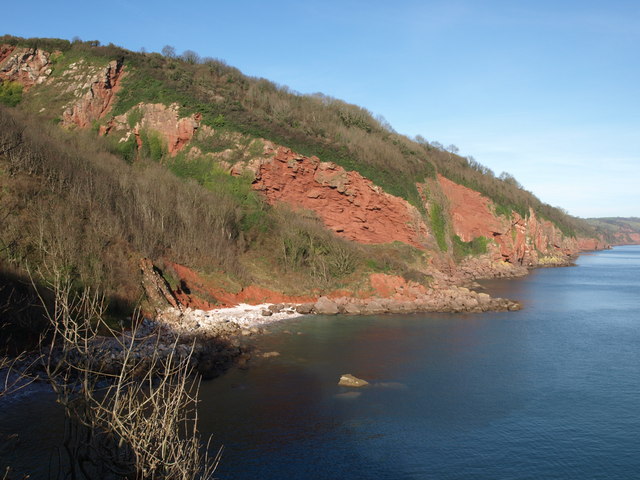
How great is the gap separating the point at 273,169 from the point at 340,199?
7.14m

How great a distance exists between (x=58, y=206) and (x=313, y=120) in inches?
1239

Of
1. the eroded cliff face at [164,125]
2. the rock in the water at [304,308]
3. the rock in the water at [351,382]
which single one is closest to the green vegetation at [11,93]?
the eroded cliff face at [164,125]

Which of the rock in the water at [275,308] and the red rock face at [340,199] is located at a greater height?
the red rock face at [340,199]

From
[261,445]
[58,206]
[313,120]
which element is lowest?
[261,445]

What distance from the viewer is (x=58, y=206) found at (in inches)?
936

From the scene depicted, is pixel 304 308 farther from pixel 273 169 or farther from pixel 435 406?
pixel 273 169

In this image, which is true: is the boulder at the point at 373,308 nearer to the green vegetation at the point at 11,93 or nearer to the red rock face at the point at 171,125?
the red rock face at the point at 171,125

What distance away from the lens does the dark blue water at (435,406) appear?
468 inches

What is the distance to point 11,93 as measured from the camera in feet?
147

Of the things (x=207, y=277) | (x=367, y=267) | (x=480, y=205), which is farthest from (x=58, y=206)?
(x=480, y=205)

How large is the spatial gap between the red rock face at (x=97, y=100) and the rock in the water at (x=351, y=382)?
38226 millimetres

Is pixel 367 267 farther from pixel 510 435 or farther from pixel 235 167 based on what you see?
pixel 510 435

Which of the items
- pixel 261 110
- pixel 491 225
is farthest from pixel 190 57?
pixel 491 225

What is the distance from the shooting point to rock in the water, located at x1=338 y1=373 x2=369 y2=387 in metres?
17.2
